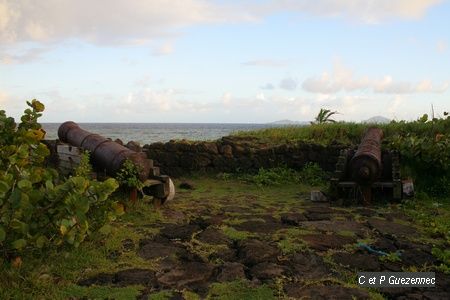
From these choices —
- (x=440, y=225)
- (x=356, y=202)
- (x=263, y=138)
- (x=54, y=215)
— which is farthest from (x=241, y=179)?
(x=54, y=215)

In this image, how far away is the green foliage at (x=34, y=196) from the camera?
3266 mm

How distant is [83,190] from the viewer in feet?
10.8

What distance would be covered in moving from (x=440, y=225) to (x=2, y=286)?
5211mm

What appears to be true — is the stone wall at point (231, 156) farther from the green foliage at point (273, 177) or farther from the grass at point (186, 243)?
the grass at point (186, 243)

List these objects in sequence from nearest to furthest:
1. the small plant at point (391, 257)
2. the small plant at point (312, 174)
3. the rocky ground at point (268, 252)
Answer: the rocky ground at point (268, 252) < the small plant at point (391, 257) < the small plant at point (312, 174)

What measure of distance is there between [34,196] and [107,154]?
421cm

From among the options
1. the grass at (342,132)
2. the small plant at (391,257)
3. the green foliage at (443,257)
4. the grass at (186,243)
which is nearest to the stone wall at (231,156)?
the grass at (342,132)

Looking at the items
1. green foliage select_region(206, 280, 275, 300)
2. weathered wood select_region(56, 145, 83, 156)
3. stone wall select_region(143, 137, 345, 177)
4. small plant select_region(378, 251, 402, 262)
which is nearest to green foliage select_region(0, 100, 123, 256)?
green foliage select_region(206, 280, 275, 300)

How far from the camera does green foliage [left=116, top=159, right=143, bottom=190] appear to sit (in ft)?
22.5

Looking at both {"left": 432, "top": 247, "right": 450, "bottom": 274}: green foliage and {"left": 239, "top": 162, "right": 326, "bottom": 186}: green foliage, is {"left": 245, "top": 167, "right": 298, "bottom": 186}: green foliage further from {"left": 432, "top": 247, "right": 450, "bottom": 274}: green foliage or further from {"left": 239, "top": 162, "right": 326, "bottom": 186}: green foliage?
{"left": 432, "top": 247, "right": 450, "bottom": 274}: green foliage

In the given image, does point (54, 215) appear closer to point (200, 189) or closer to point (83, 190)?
point (83, 190)

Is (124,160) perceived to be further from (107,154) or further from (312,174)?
(312,174)

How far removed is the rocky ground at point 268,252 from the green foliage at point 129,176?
28.3 inches

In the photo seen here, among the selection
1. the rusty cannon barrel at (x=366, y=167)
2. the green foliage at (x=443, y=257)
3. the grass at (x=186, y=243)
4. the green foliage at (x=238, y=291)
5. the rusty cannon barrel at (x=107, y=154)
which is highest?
the rusty cannon barrel at (x=107, y=154)
